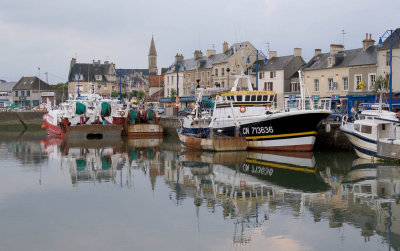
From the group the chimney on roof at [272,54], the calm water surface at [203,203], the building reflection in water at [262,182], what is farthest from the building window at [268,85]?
the calm water surface at [203,203]

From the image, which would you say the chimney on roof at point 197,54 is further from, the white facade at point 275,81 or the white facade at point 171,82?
the white facade at point 275,81

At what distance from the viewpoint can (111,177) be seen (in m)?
19.9

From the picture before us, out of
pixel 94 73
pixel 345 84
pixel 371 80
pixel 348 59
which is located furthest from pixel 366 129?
pixel 94 73

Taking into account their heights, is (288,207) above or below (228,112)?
below

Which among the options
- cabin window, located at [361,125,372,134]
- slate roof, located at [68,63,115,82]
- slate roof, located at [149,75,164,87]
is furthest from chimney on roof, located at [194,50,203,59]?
cabin window, located at [361,125,372,134]

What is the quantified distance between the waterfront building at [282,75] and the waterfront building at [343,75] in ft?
8.24

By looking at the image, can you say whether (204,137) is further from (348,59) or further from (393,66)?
(348,59)

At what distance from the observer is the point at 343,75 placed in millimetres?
40531

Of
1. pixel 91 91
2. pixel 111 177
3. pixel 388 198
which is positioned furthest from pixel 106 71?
pixel 388 198

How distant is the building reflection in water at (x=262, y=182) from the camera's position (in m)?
13.1

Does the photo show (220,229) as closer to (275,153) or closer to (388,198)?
(388,198)

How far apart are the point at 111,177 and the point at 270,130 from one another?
924 cm

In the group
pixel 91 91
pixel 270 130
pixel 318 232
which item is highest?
pixel 91 91

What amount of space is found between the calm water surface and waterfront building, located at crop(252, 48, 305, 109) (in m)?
21.8
